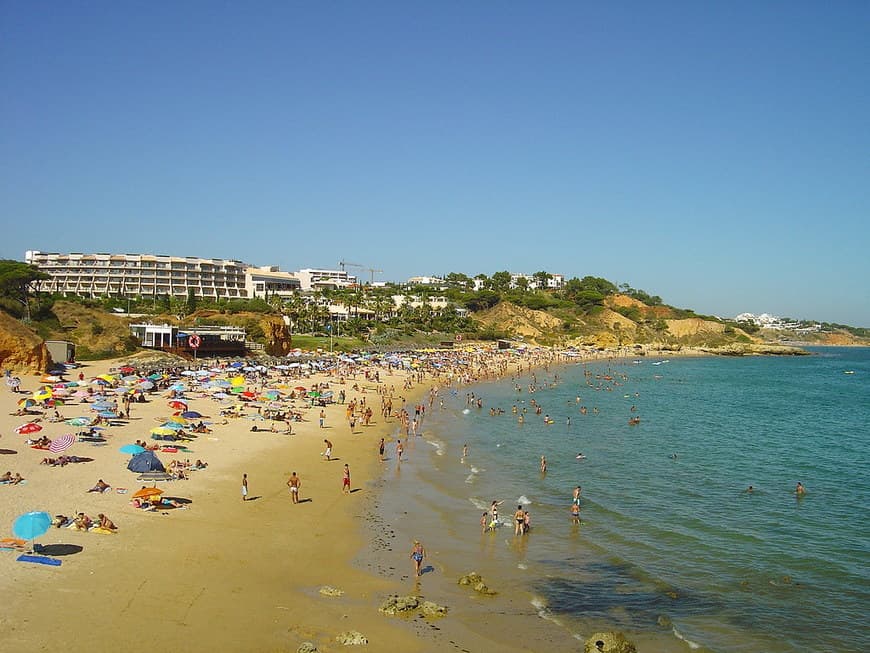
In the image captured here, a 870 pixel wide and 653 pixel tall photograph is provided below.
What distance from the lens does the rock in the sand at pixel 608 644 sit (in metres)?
11.7

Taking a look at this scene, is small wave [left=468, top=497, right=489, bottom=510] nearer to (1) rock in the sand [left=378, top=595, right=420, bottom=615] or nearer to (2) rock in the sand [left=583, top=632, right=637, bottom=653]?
(1) rock in the sand [left=378, top=595, right=420, bottom=615]

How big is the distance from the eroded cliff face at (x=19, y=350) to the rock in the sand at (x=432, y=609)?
34342 millimetres

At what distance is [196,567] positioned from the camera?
1413cm

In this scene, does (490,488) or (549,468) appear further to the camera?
(549,468)

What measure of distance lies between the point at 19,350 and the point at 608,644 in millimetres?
38054

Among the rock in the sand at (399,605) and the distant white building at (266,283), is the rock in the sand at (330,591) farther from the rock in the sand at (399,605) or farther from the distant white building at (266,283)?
the distant white building at (266,283)

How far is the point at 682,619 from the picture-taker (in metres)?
13.8

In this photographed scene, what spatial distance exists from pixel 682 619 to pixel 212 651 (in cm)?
938

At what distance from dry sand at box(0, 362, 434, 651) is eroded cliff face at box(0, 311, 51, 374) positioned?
16160 millimetres

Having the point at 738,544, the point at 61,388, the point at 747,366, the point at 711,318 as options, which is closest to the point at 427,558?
the point at 738,544

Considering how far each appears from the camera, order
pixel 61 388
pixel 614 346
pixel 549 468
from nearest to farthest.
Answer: pixel 549 468
pixel 61 388
pixel 614 346

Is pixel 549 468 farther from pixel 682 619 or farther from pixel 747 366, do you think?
pixel 747 366

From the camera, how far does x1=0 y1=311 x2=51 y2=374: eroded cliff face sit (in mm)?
37781

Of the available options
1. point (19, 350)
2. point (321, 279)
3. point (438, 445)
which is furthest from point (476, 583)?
point (321, 279)
